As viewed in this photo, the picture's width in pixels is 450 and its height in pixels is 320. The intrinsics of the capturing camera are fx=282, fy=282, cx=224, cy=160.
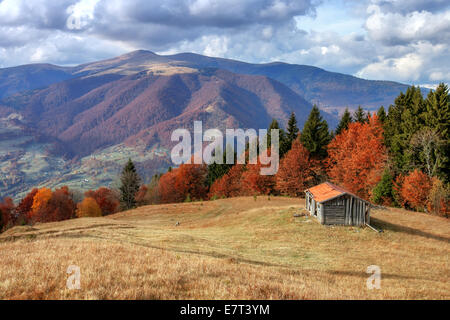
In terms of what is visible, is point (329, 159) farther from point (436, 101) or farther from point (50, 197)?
point (50, 197)

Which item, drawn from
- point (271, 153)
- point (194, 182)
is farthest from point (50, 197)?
point (271, 153)

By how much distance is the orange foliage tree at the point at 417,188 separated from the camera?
45562 mm

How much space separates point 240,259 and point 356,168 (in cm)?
4721

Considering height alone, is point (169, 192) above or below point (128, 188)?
below

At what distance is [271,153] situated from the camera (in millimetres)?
70812

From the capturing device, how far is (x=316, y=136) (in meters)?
67.1

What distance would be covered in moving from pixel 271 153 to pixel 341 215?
37903 millimetres

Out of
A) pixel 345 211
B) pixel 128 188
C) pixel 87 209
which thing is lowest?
pixel 87 209

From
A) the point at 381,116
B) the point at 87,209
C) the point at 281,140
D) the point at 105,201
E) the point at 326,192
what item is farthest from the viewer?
the point at 105,201

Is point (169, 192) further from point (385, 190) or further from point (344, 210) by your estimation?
point (344, 210)

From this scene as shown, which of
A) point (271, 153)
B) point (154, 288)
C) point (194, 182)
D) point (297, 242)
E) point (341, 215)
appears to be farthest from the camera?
point (194, 182)

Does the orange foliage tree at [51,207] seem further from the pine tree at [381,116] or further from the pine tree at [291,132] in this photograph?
the pine tree at [381,116]

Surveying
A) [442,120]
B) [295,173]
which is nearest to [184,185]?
[295,173]

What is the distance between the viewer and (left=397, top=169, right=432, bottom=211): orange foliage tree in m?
45.6
